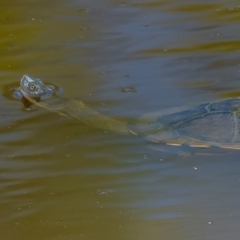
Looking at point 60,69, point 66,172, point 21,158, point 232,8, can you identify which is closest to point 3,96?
point 60,69

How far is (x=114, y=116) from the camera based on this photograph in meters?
3.70

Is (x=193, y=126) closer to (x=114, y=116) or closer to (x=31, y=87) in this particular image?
(x=114, y=116)

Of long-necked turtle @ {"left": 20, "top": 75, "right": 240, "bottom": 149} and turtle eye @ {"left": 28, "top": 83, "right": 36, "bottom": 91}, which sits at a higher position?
turtle eye @ {"left": 28, "top": 83, "right": 36, "bottom": 91}

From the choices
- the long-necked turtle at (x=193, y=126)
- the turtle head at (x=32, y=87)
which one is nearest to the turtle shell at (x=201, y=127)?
the long-necked turtle at (x=193, y=126)

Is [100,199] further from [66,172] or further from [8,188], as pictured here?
[8,188]

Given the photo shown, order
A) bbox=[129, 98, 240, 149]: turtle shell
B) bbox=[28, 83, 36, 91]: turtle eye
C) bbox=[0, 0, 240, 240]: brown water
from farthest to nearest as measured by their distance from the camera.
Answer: bbox=[28, 83, 36, 91]: turtle eye < bbox=[129, 98, 240, 149]: turtle shell < bbox=[0, 0, 240, 240]: brown water

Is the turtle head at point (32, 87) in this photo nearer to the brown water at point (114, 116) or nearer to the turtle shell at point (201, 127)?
the brown water at point (114, 116)

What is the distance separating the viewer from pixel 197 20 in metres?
4.92

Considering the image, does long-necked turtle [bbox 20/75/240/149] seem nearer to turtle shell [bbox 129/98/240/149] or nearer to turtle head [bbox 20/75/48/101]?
turtle shell [bbox 129/98/240/149]

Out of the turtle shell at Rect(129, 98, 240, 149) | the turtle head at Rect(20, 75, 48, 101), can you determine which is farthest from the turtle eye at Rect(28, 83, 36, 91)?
the turtle shell at Rect(129, 98, 240, 149)

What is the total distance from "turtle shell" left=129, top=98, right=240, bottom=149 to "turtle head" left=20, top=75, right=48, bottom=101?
0.87m

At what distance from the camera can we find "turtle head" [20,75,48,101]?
12.7 feet

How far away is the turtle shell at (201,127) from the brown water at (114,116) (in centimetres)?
8

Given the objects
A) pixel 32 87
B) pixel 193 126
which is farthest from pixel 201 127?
pixel 32 87
